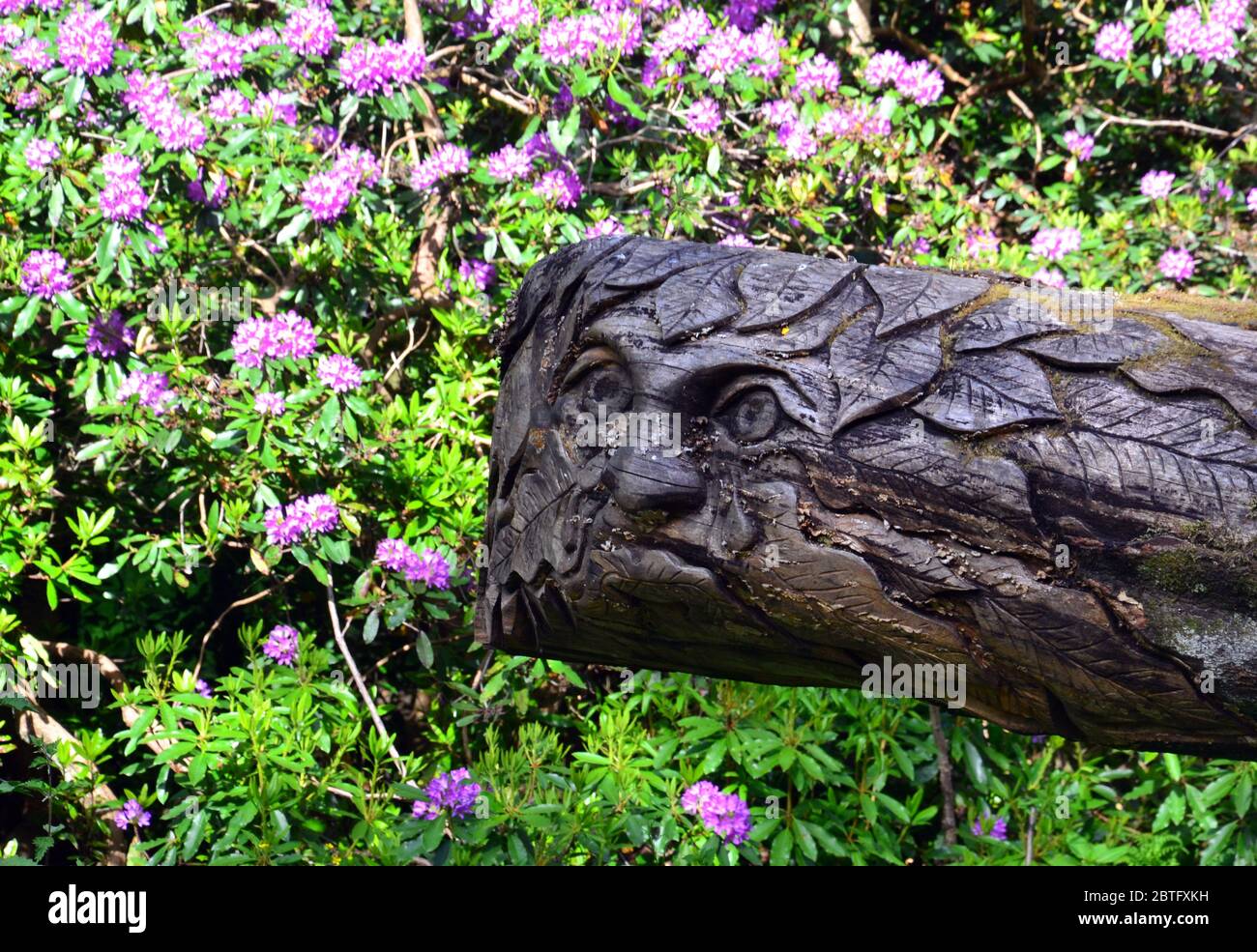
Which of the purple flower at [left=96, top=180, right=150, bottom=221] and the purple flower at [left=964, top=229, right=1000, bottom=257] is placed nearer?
the purple flower at [left=96, top=180, right=150, bottom=221]

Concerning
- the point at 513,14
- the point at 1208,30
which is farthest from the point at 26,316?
the point at 1208,30

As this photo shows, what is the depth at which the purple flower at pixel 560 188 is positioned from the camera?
12.4ft

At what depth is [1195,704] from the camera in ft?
5.48

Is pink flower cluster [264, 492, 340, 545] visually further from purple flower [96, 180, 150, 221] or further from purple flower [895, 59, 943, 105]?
purple flower [895, 59, 943, 105]

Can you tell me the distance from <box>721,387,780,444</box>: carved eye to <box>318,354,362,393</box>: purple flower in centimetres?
182

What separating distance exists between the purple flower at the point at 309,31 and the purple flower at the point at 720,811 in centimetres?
230

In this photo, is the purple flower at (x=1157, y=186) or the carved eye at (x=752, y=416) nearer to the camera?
the carved eye at (x=752, y=416)

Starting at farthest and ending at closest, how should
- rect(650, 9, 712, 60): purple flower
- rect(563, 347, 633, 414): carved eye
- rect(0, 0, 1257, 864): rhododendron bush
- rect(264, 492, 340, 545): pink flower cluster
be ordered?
rect(650, 9, 712, 60): purple flower
rect(264, 492, 340, 545): pink flower cluster
rect(0, 0, 1257, 864): rhododendron bush
rect(563, 347, 633, 414): carved eye

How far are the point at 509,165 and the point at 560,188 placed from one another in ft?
0.51

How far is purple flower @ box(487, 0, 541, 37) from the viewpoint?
3.84 meters

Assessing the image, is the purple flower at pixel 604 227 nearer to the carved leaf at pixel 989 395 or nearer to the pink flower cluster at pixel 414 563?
the pink flower cluster at pixel 414 563

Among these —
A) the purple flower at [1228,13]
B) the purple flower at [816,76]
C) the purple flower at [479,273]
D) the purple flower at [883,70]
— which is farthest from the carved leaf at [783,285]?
the purple flower at [1228,13]

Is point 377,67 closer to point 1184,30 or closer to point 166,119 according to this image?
→ point 166,119

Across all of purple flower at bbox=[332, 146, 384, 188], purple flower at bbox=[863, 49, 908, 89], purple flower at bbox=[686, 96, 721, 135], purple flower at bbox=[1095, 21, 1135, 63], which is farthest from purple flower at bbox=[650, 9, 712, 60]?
purple flower at bbox=[1095, 21, 1135, 63]
